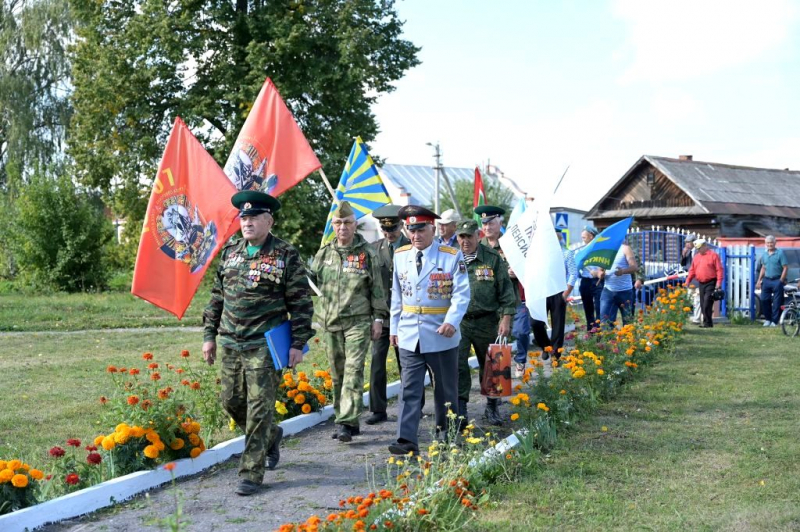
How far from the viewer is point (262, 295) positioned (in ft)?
19.0

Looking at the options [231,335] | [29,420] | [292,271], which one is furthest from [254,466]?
[29,420]

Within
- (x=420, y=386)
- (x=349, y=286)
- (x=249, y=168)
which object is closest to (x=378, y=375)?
(x=349, y=286)

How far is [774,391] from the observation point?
9.23 metres

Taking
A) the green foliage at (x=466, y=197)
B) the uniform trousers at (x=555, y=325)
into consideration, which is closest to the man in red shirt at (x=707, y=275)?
the uniform trousers at (x=555, y=325)

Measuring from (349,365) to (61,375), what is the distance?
17.7 feet

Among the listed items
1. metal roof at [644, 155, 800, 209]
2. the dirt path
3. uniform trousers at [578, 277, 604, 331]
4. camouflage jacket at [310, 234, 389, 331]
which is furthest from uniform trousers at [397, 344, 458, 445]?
metal roof at [644, 155, 800, 209]

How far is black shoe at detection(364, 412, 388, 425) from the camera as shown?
7.84 metres

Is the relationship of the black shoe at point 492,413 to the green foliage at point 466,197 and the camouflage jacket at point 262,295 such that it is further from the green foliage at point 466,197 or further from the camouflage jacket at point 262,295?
the green foliage at point 466,197

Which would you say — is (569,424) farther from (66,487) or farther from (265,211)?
(66,487)

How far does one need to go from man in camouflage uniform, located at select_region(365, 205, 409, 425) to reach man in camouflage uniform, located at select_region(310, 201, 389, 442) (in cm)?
28

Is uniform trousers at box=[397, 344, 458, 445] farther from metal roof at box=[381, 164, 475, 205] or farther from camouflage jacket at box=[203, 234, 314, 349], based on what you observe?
metal roof at box=[381, 164, 475, 205]

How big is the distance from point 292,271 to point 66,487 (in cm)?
195

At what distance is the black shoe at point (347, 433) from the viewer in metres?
7.10

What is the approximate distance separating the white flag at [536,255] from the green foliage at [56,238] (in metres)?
23.3
